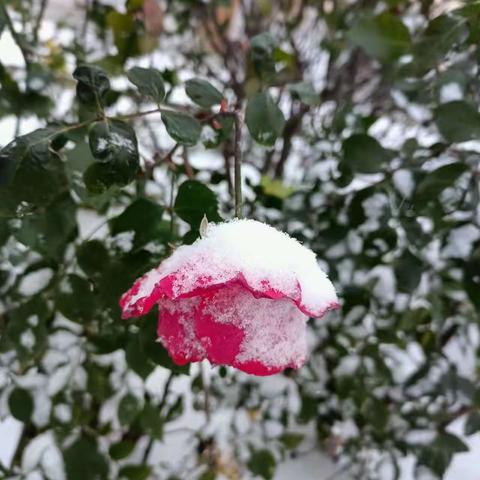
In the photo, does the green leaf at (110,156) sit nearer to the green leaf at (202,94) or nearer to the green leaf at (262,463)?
the green leaf at (202,94)

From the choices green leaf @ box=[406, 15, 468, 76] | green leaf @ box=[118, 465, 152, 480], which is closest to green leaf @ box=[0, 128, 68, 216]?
green leaf @ box=[406, 15, 468, 76]

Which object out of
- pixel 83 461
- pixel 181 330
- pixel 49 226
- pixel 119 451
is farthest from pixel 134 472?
pixel 181 330

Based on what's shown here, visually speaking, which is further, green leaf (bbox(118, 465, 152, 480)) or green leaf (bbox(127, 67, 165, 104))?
green leaf (bbox(118, 465, 152, 480))

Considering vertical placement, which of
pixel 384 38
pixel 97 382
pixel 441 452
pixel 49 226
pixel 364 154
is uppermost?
pixel 384 38

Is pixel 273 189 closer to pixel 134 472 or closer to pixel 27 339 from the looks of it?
pixel 27 339

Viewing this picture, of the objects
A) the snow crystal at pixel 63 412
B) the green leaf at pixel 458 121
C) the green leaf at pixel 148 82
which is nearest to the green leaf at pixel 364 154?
the green leaf at pixel 458 121

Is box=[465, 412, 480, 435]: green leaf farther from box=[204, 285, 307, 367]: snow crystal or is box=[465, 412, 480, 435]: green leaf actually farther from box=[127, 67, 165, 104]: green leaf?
box=[127, 67, 165, 104]: green leaf
